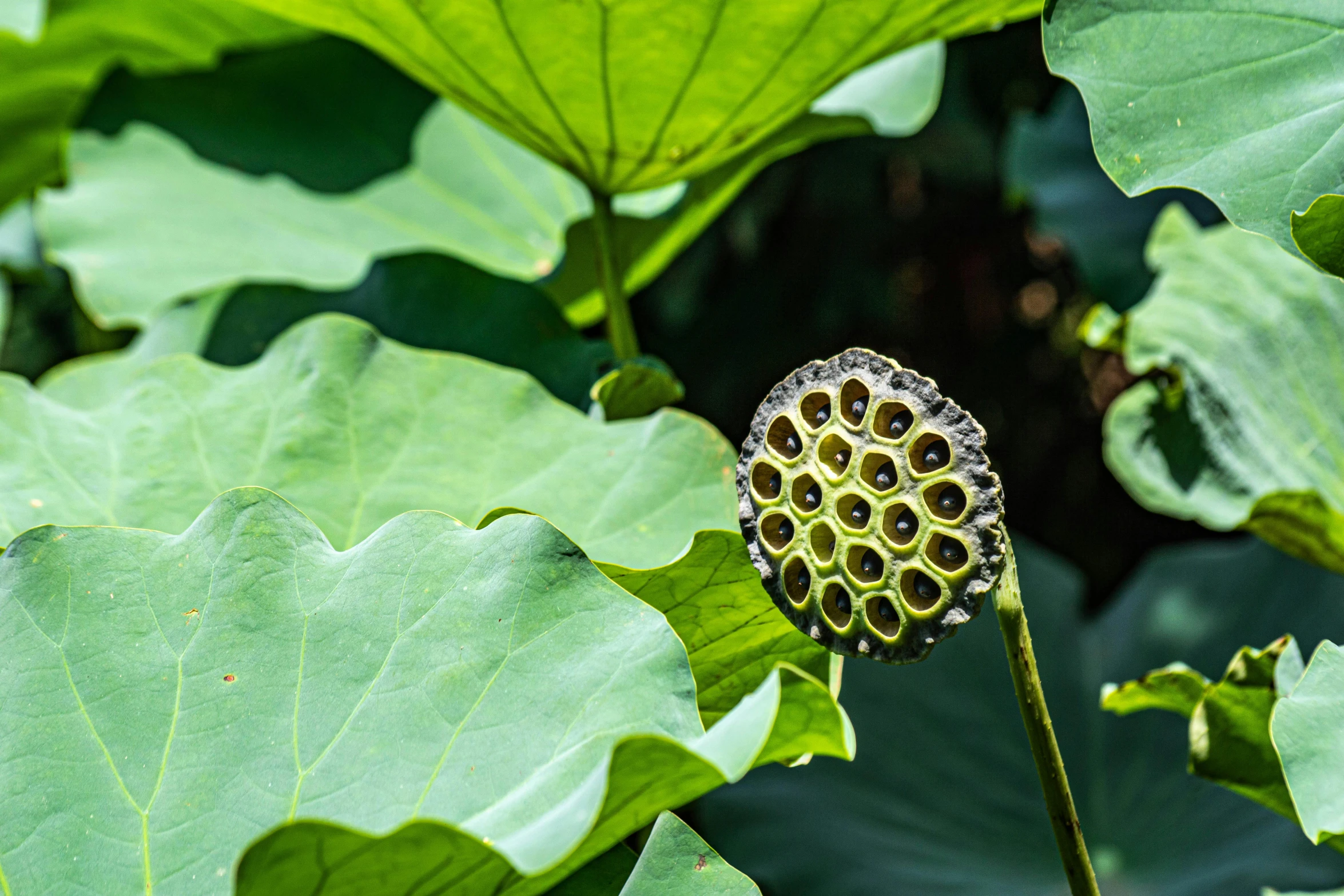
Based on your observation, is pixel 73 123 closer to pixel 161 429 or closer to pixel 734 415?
pixel 161 429

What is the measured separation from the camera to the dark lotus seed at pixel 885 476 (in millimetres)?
447

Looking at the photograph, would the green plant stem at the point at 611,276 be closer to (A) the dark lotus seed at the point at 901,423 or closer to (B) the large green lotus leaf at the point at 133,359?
(B) the large green lotus leaf at the point at 133,359

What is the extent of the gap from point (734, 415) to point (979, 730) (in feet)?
3.13

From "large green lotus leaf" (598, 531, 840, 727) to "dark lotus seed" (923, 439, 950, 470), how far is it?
0.41ft

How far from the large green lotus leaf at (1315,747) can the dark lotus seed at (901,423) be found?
8.6 inches

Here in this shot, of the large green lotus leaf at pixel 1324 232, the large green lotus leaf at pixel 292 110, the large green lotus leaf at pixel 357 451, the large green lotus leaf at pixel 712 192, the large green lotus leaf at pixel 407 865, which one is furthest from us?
the large green lotus leaf at pixel 292 110

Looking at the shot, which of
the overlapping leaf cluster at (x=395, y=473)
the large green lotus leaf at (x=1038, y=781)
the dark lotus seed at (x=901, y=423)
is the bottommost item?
the large green lotus leaf at (x=1038, y=781)

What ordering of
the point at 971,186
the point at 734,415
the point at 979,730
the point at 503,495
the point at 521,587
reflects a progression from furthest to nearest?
1. the point at 734,415
2. the point at 971,186
3. the point at 979,730
4. the point at 503,495
5. the point at 521,587

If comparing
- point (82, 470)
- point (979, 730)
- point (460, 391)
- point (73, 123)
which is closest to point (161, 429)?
point (82, 470)

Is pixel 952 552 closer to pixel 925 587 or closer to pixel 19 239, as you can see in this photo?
pixel 925 587

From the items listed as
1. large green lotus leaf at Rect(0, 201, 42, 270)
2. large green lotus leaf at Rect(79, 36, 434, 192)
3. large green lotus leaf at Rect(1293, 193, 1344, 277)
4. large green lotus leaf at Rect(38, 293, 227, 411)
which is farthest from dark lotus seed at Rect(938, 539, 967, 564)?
large green lotus leaf at Rect(0, 201, 42, 270)

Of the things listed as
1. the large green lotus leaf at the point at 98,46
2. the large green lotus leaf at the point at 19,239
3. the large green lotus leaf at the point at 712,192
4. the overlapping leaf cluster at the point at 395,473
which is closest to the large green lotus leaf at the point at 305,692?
the overlapping leaf cluster at the point at 395,473

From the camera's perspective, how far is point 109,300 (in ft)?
3.43

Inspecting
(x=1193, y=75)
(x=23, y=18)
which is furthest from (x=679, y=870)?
(x=23, y=18)
